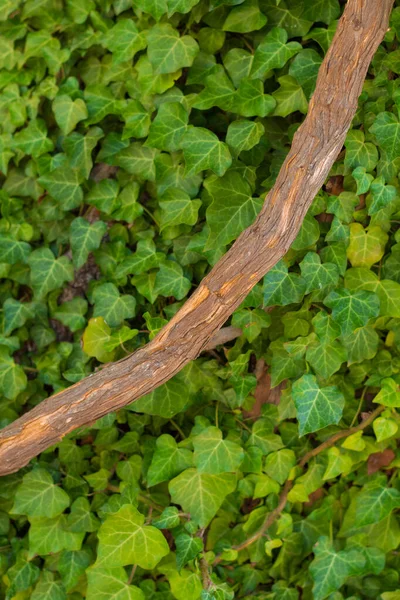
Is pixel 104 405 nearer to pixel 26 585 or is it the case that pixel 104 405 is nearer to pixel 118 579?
pixel 118 579

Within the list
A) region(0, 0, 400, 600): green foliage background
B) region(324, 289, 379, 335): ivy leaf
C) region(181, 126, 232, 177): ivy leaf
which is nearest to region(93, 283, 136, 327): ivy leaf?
region(0, 0, 400, 600): green foliage background

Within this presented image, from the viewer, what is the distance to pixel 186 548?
56.6 inches

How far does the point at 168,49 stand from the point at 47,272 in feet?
1.91

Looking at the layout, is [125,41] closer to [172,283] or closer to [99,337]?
[172,283]

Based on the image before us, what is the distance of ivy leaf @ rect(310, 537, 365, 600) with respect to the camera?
1.49 m

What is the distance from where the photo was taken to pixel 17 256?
169cm

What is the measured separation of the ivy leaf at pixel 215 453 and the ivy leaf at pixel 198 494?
0.03 meters

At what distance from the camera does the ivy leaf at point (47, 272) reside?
1636 millimetres

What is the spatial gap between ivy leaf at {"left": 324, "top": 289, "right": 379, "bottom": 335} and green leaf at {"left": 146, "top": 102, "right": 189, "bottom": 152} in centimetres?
A: 46

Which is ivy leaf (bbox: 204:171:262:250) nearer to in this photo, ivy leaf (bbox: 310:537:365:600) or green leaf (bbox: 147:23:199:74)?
green leaf (bbox: 147:23:199:74)

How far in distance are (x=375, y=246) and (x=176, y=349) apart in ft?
1.58

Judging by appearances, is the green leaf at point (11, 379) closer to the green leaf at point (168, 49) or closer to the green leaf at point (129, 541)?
the green leaf at point (129, 541)

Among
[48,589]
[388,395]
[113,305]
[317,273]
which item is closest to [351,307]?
[317,273]

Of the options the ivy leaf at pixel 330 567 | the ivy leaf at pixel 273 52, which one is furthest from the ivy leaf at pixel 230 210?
the ivy leaf at pixel 330 567
